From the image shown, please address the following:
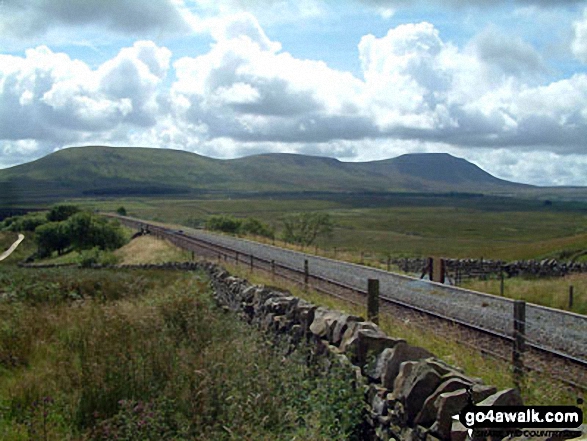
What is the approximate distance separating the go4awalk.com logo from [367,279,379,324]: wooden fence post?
624 centimetres

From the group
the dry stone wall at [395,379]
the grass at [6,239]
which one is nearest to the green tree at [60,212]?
the grass at [6,239]

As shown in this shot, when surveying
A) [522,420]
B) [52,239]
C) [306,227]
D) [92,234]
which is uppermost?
[522,420]

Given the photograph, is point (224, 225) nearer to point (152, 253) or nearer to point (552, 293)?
point (152, 253)

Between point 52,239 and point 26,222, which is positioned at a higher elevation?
point 26,222

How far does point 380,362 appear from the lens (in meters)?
7.19

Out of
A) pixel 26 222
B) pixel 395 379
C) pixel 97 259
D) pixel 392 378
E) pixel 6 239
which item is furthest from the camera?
pixel 26 222

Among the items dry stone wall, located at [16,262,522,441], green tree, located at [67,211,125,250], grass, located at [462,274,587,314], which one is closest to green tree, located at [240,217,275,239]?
green tree, located at [67,211,125,250]

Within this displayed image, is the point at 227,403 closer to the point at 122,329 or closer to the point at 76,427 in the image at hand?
the point at 76,427

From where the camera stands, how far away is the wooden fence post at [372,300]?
37.8 feet

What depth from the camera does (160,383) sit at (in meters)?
9.22

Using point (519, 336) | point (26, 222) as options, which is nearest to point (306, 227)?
point (26, 222)

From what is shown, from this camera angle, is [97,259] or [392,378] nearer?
[392,378]

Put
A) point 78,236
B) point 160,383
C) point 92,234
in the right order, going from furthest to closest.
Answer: point 78,236, point 92,234, point 160,383

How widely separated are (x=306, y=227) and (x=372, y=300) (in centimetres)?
7286
